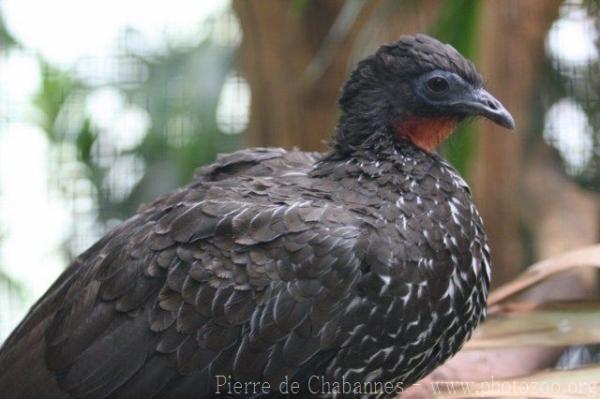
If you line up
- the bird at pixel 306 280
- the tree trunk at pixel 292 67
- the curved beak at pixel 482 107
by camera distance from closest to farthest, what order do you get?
the bird at pixel 306 280
the curved beak at pixel 482 107
the tree trunk at pixel 292 67

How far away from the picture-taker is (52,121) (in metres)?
7.95

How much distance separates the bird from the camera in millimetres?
2816

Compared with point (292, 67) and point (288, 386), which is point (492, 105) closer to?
point (288, 386)

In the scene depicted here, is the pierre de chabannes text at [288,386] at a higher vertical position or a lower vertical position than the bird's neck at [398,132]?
lower

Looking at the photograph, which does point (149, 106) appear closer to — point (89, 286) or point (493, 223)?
point (493, 223)

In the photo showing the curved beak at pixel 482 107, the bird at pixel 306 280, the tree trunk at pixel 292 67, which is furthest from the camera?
the tree trunk at pixel 292 67

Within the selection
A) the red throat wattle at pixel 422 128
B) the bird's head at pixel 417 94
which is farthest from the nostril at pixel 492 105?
the red throat wattle at pixel 422 128

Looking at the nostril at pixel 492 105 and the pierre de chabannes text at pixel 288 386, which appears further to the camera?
the nostril at pixel 492 105

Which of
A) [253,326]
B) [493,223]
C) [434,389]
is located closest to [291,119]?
[493,223]

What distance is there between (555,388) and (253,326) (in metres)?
0.86

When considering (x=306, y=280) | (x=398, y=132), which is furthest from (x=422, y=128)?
(x=306, y=280)

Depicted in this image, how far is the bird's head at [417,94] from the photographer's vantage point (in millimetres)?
3107

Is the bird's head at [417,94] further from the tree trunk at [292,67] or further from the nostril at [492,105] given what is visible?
the tree trunk at [292,67]

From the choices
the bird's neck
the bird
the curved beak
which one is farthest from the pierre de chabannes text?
the curved beak
